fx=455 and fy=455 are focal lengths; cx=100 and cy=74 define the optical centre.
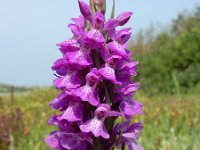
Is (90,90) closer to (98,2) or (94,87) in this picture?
(94,87)

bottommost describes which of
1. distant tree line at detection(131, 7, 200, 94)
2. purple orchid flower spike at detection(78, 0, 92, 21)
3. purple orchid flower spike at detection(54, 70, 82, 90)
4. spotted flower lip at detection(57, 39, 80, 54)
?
purple orchid flower spike at detection(54, 70, 82, 90)

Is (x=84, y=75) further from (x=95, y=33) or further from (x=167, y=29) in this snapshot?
(x=167, y=29)

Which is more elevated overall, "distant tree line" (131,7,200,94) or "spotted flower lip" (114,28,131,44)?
"distant tree line" (131,7,200,94)

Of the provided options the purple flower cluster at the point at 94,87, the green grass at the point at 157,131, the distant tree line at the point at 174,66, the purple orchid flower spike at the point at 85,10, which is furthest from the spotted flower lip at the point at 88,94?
the distant tree line at the point at 174,66

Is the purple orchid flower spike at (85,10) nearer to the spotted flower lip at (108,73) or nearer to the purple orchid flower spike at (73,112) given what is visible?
the spotted flower lip at (108,73)

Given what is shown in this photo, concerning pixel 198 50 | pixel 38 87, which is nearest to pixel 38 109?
pixel 38 87

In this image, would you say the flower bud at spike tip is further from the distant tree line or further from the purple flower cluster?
the distant tree line

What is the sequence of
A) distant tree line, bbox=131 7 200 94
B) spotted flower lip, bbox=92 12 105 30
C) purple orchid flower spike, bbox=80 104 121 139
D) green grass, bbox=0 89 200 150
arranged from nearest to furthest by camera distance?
purple orchid flower spike, bbox=80 104 121 139
spotted flower lip, bbox=92 12 105 30
green grass, bbox=0 89 200 150
distant tree line, bbox=131 7 200 94

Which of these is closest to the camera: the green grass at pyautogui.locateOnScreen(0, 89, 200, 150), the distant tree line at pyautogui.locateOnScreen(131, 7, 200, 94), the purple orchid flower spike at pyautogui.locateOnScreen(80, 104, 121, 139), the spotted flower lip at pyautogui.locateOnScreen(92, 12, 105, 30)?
the purple orchid flower spike at pyautogui.locateOnScreen(80, 104, 121, 139)

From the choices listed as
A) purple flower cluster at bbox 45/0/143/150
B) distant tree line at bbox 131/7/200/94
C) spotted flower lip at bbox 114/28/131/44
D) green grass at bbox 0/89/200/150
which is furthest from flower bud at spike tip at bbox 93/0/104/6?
distant tree line at bbox 131/7/200/94
